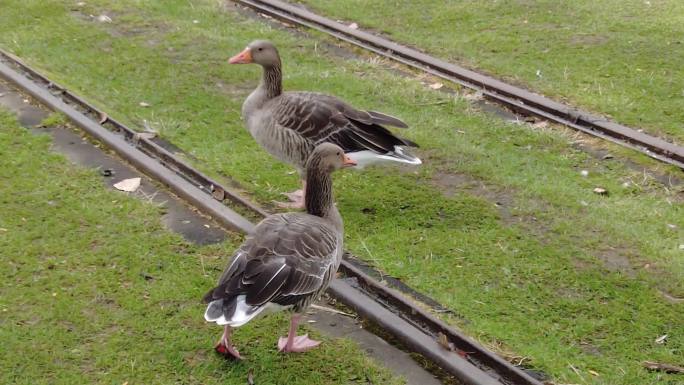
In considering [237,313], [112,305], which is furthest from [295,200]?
[237,313]

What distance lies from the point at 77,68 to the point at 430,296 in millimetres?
5731

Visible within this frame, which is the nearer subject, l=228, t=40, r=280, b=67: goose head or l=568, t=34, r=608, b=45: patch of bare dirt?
l=228, t=40, r=280, b=67: goose head

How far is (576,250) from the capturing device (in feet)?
20.1

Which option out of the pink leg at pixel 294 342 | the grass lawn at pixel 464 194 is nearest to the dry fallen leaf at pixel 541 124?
the grass lawn at pixel 464 194

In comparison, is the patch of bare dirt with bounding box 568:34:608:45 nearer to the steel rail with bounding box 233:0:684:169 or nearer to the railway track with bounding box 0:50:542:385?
the steel rail with bounding box 233:0:684:169

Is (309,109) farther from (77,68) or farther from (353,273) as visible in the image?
(77,68)

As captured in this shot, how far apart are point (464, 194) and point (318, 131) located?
1419 mm

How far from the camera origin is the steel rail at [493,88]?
7754 mm

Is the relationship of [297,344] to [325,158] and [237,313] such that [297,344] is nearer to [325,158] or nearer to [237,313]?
[237,313]

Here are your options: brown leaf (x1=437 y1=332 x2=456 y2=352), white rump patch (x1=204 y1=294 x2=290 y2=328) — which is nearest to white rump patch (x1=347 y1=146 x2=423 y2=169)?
brown leaf (x1=437 y1=332 x2=456 y2=352)

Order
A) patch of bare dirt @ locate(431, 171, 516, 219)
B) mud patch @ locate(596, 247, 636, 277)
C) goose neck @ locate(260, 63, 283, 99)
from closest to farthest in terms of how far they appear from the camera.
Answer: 1. mud patch @ locate(596, 247, 636, 277)
2. patch of bare dirt @ locate(431, 171, 516, 219)
3. goose neck @ locate(260, 63, 283, 99)

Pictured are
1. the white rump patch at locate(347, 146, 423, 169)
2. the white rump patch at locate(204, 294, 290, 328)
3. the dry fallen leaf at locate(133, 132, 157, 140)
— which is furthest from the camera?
the dry fallen leaf at locate(133, 132, 157, 140)

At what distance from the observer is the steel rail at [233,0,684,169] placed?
7.75 m

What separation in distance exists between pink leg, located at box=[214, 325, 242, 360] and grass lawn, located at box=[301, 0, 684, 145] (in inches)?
205
